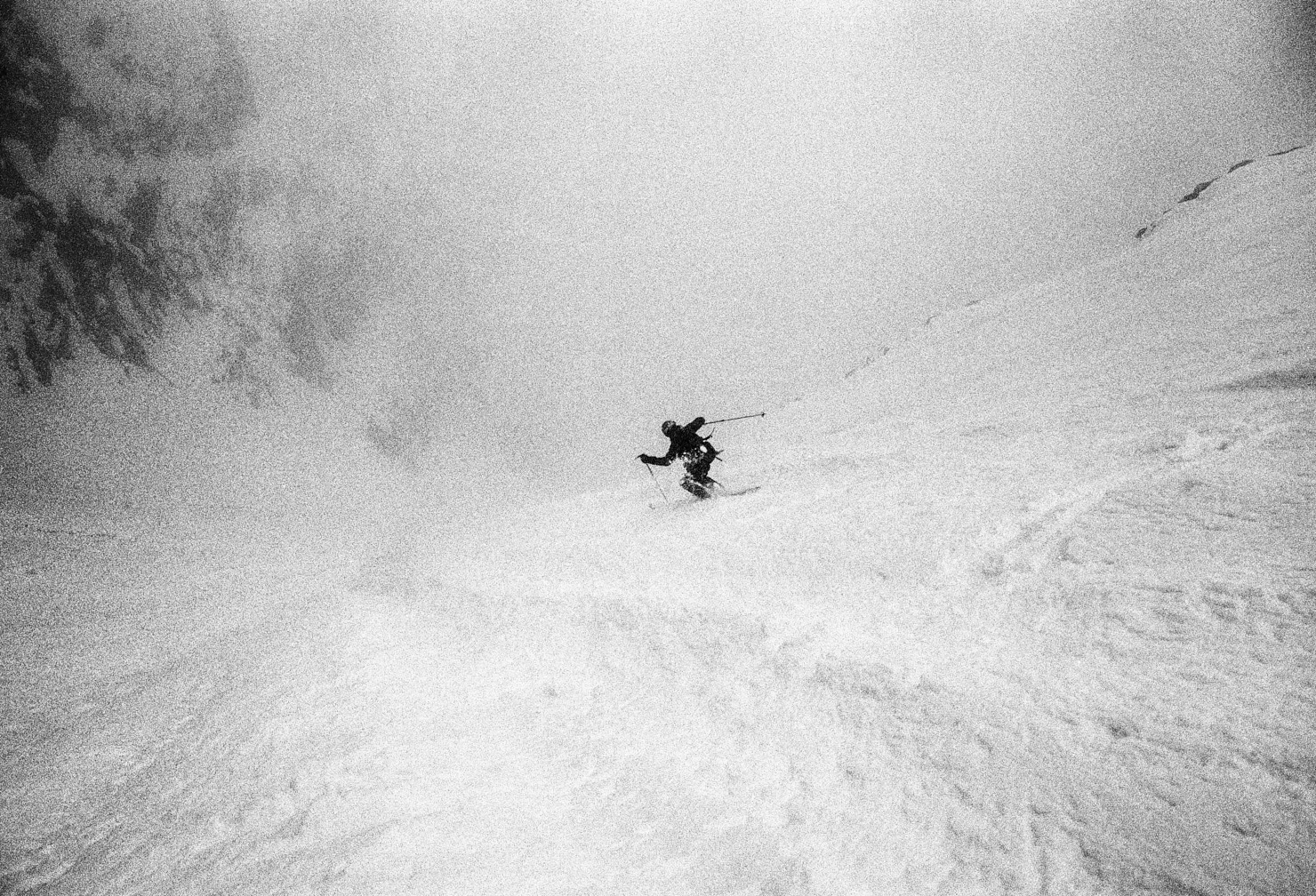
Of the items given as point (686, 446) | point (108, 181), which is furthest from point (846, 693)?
point (108, 181)

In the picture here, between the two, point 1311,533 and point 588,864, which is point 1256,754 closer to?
point 1311,533

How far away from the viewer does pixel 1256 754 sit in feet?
9.69

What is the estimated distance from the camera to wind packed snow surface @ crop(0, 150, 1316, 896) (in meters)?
3.25

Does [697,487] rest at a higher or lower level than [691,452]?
lower

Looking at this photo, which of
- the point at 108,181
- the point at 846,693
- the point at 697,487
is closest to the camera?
the point at 846,693

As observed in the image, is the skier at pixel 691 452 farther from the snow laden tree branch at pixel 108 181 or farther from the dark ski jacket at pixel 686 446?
the snow laden tree branch at pixel 108 181

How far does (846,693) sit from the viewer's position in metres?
4.67

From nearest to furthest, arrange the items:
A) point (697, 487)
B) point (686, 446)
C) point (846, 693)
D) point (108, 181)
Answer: point (846, 693) < point (686, 446) < point (697, 487) < point (108, 181)

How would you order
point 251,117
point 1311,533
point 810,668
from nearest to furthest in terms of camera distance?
point 1311,533, point 810,668, point 251,117

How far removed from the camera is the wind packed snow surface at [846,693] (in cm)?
325

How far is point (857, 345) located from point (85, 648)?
79507 millimetres

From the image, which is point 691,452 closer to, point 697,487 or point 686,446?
point 686,446

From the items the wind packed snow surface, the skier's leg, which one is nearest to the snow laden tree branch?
the wind packed snow surface

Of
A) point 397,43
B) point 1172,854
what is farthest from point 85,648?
point 397,43
